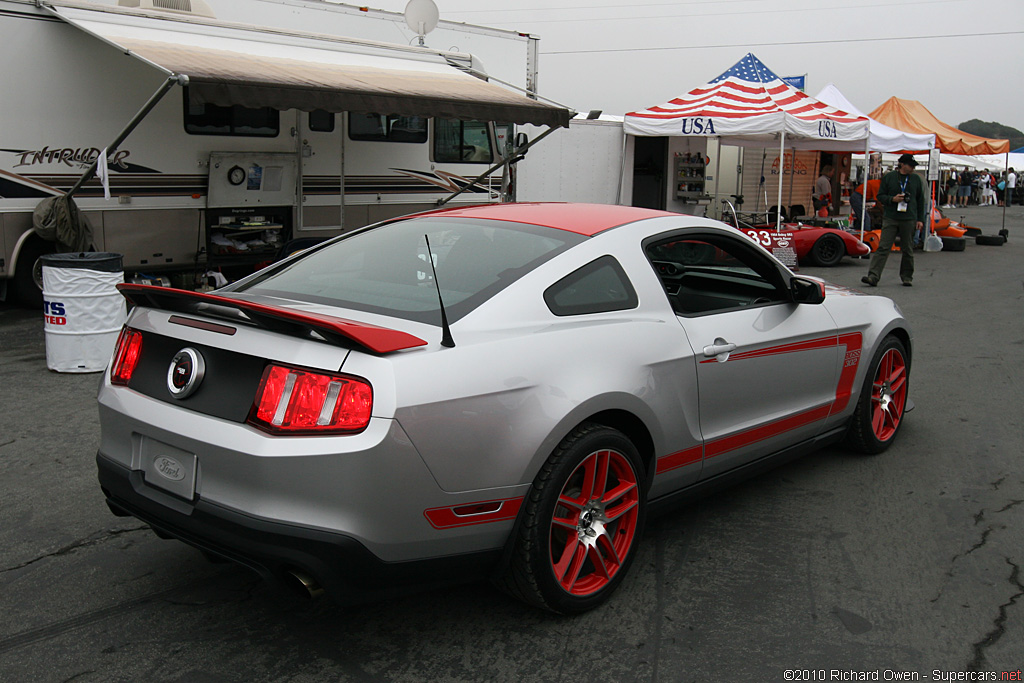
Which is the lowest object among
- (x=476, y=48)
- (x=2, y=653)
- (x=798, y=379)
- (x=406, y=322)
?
(x=2, y=653)

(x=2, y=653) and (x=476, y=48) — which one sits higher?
(x=476, y=48)

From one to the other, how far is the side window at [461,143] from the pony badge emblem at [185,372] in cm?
997

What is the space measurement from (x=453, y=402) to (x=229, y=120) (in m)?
8.92

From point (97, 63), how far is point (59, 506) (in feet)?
22.1

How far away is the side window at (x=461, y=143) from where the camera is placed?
500 inches

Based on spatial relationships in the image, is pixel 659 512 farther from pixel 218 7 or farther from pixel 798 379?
pixel 218 7

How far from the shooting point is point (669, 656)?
9.96ft

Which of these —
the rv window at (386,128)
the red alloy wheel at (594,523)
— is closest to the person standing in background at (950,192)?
the rv window at (386,128)

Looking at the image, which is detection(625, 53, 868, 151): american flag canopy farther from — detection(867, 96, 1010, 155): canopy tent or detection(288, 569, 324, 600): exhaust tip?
detection(288, 569, 324, 600): exhaust tip

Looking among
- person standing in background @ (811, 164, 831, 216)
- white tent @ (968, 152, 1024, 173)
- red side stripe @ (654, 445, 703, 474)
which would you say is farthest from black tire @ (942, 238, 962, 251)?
white tent @ (968, 152, 1024, 173)

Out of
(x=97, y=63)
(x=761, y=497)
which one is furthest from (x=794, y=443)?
(x=97, y=63)

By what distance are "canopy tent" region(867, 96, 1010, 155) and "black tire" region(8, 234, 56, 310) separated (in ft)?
60.8

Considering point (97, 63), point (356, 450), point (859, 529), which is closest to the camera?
point (356, 450)

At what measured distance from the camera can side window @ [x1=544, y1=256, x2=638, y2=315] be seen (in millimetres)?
3346
